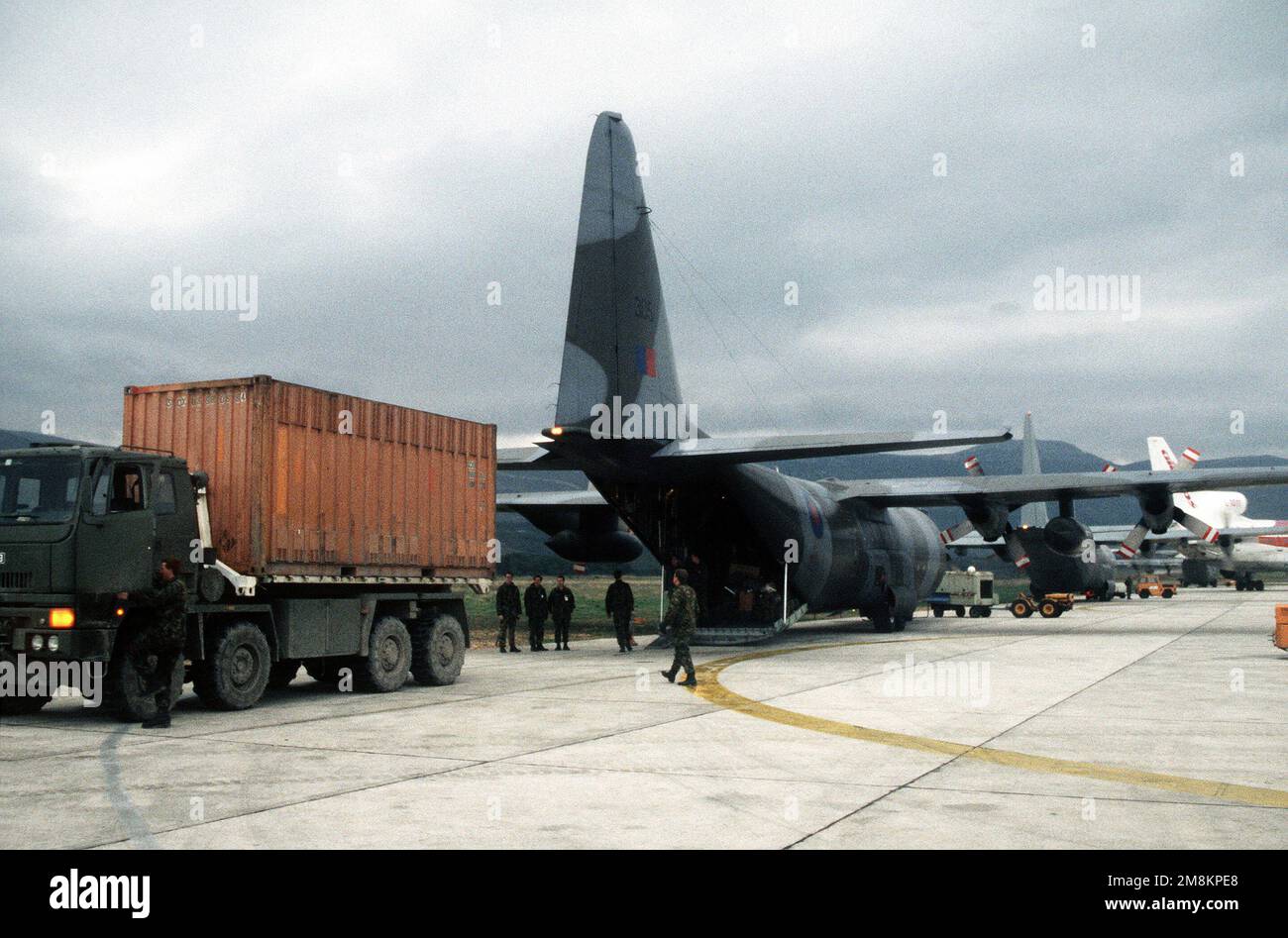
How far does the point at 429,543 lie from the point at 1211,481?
71.3 ft

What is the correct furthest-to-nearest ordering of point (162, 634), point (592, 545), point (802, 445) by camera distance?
point (592, 545) → point (802, 445) → point (162, 634)

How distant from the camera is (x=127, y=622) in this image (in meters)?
12.7

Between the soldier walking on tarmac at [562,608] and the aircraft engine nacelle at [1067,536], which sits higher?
the aircraft engine nacelle at [1067,536]

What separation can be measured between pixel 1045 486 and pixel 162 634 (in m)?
24.7

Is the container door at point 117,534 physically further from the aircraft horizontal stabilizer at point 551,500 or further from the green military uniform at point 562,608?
the aircraft horizontal stabilizer at point 551,500

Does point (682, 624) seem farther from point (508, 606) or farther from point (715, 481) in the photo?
point (508, 606)

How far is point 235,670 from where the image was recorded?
1377 cm

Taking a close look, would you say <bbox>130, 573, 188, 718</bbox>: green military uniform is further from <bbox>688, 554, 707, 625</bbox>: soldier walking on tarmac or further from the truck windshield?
<bbox>688, 554, 707, 625</bbox>: soldier walking on tarmac

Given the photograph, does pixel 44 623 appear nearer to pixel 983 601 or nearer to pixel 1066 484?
pixel 1066 484

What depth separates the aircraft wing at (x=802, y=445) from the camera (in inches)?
757

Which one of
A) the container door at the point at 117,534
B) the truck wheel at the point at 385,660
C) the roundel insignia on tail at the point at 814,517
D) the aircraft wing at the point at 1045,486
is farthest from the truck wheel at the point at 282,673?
the aircraft wing at the point at 1045,486

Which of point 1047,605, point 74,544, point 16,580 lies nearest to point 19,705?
point 16,580

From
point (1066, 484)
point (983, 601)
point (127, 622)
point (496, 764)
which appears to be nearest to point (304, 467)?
point (127, 622)

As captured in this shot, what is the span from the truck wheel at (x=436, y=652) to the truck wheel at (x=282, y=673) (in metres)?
1.78
